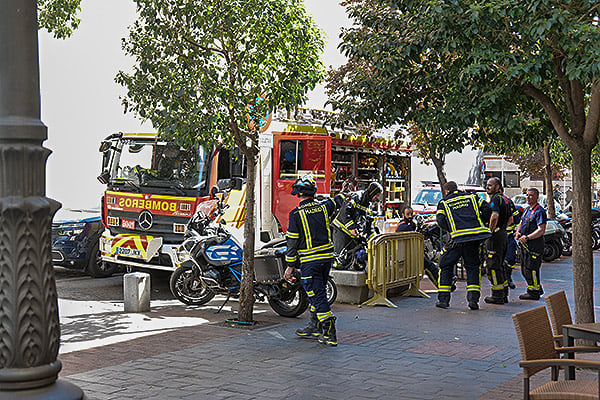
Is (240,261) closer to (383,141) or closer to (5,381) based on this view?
(5,381)

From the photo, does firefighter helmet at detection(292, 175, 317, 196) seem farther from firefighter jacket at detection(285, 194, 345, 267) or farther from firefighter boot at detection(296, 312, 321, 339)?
firefighter boot at detection(296, 312, 321, 339)

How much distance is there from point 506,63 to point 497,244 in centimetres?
575

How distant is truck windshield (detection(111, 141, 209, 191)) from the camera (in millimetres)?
13141

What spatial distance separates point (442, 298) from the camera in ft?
38.4

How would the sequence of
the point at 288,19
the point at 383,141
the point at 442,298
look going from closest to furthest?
the point at 288,19
the point at 442,298
the point at 383,141

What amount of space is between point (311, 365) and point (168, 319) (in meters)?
3.40

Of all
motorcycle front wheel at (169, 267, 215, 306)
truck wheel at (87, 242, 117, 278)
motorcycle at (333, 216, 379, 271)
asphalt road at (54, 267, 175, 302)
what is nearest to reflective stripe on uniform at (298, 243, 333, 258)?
motorcycle front wheel at (169, 267, 215, 306)

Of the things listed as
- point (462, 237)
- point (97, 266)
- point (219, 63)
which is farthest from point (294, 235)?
point (97, 266)

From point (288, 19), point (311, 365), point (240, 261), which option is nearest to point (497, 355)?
point (311, 365)

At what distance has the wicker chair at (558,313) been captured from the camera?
6.16m

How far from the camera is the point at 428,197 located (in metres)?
25.6

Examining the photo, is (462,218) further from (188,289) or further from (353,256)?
(188,289)

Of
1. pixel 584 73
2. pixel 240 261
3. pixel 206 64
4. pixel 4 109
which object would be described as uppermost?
pixel 206 64

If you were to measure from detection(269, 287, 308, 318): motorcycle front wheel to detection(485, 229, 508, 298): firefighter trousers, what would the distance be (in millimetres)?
3437
